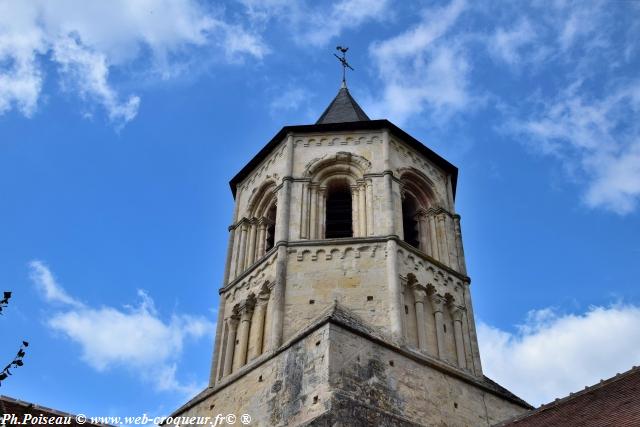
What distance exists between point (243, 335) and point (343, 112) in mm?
8168

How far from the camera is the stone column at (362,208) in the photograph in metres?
16.3

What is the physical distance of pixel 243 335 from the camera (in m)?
15.5

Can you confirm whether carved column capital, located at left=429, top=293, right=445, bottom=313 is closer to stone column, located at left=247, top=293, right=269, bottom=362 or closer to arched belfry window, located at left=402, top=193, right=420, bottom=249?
arched belfry window, located at left=402, top=193, right=420, bottom=249

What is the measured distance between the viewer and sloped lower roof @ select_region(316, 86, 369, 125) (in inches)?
787

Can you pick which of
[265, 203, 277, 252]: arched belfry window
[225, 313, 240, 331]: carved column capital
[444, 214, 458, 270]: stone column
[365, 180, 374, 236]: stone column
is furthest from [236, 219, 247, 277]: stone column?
[444, 214, 458, 270]: stone column

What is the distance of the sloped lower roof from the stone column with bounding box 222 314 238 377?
6.21 metres

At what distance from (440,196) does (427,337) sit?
502 cm

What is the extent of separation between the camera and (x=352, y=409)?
11.6 metres

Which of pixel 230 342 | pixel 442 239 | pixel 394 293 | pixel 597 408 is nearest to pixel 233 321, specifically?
pixel 230 342

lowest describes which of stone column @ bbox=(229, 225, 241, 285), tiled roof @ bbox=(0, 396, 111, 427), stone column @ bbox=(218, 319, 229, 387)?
tiled roof @ bbox=(0, 396, 111, 427)

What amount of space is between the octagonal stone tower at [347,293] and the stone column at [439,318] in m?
0.02

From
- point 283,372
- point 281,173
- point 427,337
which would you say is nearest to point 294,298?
point 283,372

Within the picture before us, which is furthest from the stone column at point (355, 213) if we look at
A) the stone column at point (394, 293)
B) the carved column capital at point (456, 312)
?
the carved column capital at point (456, 312)

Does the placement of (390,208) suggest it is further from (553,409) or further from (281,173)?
(553,409)
